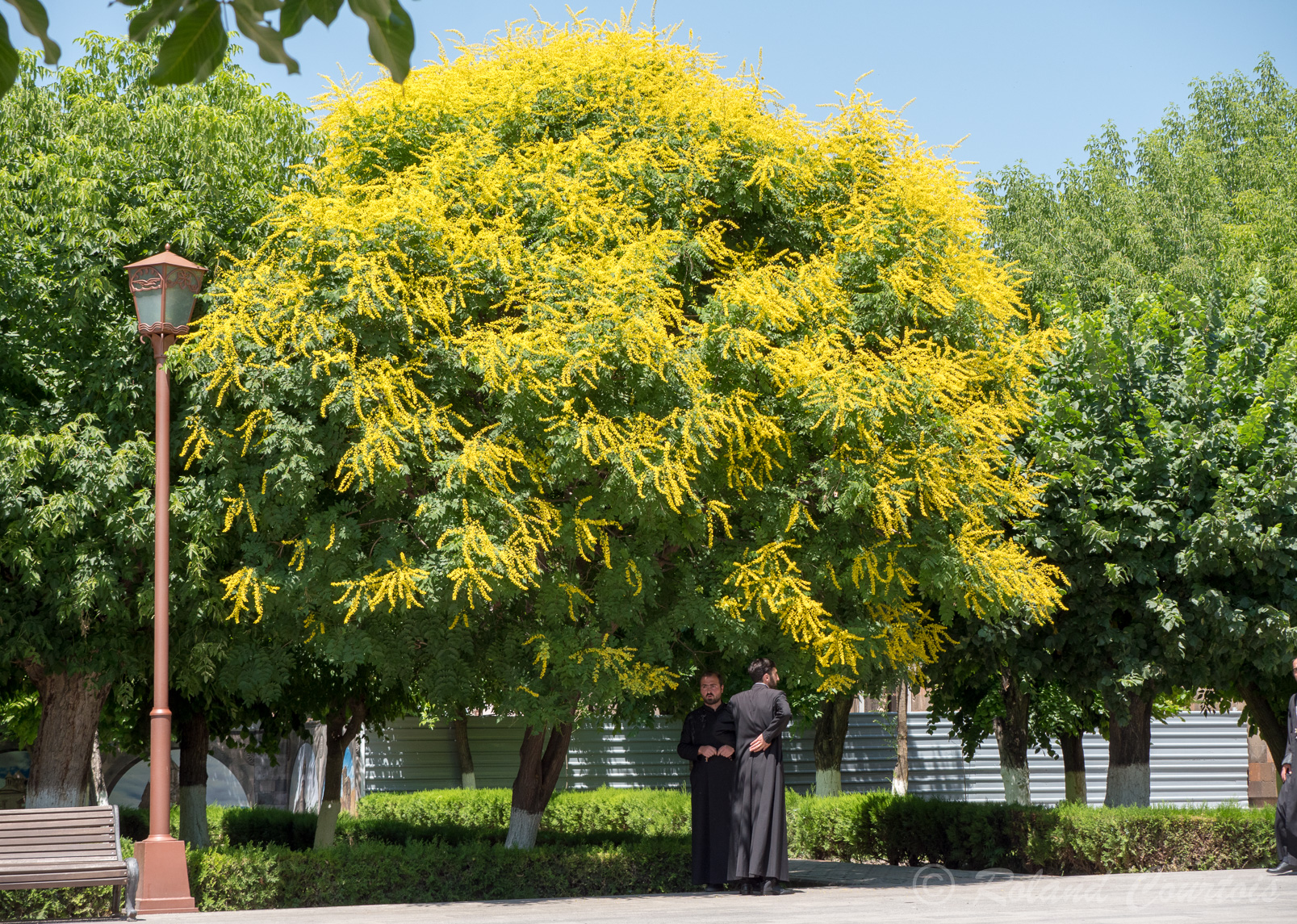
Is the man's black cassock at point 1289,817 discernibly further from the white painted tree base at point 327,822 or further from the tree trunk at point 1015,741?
the white painted tree base at point 327,822

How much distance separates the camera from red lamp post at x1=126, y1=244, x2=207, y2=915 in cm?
952

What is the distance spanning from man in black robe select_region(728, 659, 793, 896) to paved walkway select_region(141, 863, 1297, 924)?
0.26 m

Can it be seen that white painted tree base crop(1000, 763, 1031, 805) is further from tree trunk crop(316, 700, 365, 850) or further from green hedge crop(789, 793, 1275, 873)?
tree trunk crop(316, 700, 365, 850)

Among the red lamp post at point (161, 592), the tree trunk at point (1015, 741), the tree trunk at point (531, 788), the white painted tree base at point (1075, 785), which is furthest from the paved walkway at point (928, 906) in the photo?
the white painted tree base at point (1075, 785)

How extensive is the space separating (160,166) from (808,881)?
9.19 meters

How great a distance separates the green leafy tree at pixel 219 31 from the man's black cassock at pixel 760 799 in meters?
7.86

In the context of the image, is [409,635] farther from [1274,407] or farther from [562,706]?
[1274,407]

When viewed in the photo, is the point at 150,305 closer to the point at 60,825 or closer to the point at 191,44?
the point at 60,825

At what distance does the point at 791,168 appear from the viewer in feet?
39.2

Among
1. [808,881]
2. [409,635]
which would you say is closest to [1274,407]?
[808,881]

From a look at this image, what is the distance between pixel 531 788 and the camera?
13.4m

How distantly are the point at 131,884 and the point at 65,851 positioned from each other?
0.58m

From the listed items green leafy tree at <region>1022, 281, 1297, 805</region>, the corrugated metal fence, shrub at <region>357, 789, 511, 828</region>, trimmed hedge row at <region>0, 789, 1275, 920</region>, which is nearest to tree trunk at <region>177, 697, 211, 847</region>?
trimmed hedge row at <region>0, 789, 1275, 920</region>

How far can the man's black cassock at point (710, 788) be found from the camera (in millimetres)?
10336
